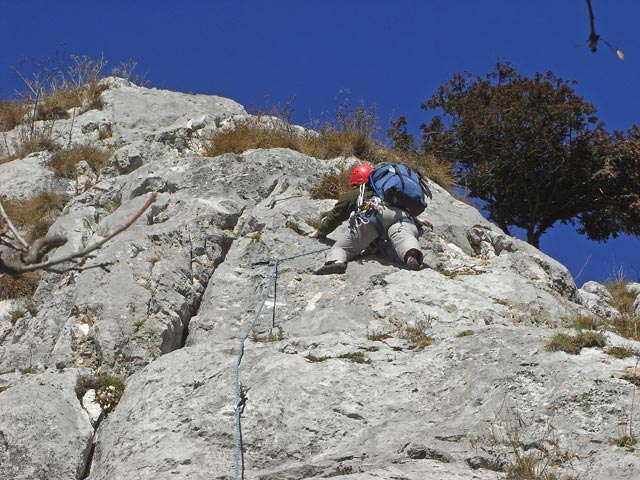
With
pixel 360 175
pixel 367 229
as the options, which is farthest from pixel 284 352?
pixel 360 175

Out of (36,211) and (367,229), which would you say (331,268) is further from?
(36,211)

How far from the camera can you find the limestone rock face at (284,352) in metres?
6.19

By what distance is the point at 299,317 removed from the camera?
8.87 meters

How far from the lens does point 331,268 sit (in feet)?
31.6

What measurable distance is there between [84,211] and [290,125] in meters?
4.16

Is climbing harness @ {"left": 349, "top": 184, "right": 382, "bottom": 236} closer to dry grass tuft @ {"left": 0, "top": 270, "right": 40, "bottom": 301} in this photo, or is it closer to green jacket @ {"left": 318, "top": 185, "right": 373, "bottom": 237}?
green jacket @ {"left": 318, "top": 185, "right": 373, "bottom": 237}

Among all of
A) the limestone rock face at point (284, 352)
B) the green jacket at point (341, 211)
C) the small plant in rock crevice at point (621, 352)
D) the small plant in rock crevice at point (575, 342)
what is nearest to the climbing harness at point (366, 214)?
the green jacket at point (341, 211)

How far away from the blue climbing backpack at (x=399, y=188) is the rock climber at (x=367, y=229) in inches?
2.9

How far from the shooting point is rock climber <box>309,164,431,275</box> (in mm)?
9656

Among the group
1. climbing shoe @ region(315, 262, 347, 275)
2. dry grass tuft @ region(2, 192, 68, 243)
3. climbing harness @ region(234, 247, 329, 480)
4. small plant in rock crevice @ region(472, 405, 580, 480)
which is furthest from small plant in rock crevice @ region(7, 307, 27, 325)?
small plant in rock crevice @ region(472, 405, 580, 480)

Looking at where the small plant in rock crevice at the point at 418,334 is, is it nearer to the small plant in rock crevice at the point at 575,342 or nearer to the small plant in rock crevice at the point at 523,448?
the small plant in rock crevice at the point at 575,342

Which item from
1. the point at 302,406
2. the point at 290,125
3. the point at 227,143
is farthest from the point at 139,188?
the point at 302,406

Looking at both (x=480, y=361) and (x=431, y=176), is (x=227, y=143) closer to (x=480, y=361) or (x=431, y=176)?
(x=431, y=176)

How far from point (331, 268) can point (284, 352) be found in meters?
2.20
